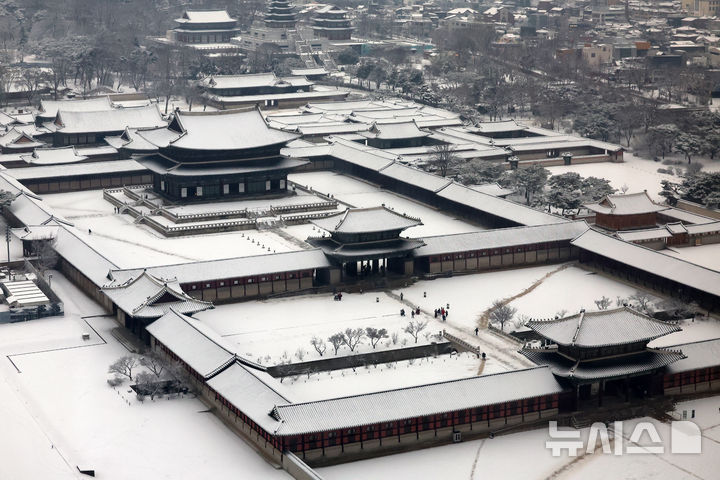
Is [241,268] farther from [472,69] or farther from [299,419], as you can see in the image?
[472,69]

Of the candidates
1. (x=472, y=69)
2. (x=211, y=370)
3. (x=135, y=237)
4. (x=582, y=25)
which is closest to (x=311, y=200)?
(x=135, y=237)

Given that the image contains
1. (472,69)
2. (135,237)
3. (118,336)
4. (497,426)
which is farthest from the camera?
(472,69)

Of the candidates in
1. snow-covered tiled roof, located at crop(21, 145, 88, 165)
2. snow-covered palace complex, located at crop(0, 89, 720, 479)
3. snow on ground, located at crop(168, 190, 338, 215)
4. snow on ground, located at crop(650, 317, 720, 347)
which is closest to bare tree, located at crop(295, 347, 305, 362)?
snow-covered palace complex, located at crop(0, 89, 720, 479)

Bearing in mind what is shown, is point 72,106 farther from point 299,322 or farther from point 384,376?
point 384,376

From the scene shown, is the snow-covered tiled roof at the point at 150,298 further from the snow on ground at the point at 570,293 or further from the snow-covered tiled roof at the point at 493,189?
the snow-covered tiled roof at the point at 493,189

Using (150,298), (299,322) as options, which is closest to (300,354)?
(299,322)

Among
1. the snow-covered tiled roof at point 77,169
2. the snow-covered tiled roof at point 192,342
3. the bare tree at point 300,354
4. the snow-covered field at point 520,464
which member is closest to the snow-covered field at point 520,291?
the bare tree at point 300,354

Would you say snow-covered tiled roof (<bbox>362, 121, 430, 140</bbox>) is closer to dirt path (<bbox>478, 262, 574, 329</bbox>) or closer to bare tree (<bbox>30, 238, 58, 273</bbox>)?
dirt path (<bbox>478, 262, 574, 329</bbox>)
